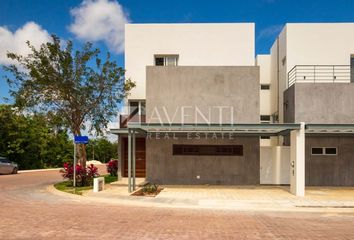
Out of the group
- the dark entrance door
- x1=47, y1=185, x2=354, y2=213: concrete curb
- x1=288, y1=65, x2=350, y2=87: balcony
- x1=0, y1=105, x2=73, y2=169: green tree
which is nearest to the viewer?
x1=47, y1=185, x2=354, y2=213: concrete curb

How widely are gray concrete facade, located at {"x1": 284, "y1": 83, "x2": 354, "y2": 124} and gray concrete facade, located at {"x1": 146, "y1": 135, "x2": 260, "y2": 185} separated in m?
2.80

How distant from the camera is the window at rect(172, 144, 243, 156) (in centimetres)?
1811

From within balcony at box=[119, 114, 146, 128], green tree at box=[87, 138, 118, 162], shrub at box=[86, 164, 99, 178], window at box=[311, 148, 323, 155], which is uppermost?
balcony at box=[119, 114, 146, 128]

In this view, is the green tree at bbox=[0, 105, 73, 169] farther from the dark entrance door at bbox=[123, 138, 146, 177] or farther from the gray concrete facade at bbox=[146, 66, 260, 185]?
the gray concrete facade at bbox=[146, 66, 260, 185]

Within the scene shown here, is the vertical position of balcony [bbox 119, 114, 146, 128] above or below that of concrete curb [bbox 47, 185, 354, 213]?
above

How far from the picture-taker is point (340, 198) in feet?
46.0

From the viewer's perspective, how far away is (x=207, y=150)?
18188mm

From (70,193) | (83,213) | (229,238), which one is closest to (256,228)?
(229,238)

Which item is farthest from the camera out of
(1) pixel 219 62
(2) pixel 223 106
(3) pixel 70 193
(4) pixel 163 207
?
(1) pixel 219 62

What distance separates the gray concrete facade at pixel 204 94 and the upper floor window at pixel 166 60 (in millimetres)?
3710

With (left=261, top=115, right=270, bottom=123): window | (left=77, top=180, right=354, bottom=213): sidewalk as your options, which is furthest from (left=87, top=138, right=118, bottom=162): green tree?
(left=77, top=180, right=354, bottom=213): sidewalk

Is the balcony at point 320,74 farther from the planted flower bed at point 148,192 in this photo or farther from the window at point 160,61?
the planted flower bed at point 148,192

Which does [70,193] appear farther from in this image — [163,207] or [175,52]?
[175,52]

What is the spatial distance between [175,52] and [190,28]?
1802 mm
